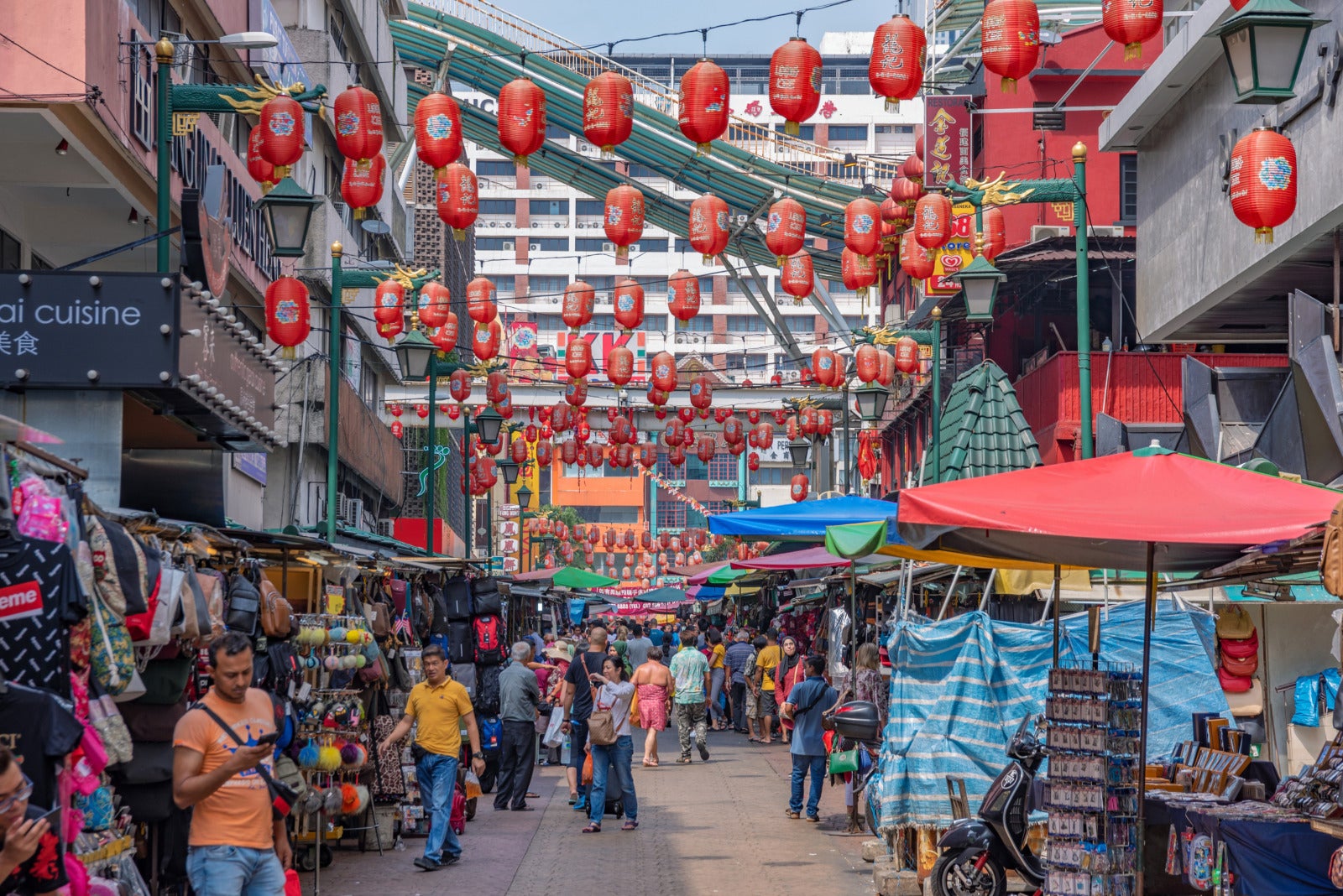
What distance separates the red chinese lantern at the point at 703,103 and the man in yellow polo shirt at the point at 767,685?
11859 mm

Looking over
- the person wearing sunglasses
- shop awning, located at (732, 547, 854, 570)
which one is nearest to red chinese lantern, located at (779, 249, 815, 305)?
shop awning, located at (732, 547, 854, 570)

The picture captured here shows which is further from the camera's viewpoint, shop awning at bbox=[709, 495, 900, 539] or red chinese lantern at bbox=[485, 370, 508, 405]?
red chinese lantern at bbox=[485, 370, 508, 405]

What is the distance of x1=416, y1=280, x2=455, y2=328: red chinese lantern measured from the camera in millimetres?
27484

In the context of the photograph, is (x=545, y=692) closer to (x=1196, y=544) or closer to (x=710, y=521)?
(x=710, y=521)

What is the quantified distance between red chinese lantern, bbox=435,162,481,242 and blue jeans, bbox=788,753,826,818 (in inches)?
307

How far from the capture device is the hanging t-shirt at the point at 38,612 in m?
6.59

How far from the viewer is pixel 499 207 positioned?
369ft

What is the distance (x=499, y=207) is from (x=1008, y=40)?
101m

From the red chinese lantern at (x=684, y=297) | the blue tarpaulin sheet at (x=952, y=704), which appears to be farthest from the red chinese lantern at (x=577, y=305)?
the blue tarpaulin sheet at (x=952, y=704)

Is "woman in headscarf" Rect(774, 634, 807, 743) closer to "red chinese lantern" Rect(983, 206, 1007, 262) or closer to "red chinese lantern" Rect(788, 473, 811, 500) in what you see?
"red chinese lantern" Rect(983, 206, 1007, 262)

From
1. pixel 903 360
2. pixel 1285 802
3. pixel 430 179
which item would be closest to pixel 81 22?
pixel 1285 802

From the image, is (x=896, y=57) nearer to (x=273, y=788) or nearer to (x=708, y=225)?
(x=708, y=225)

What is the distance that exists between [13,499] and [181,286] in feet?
18.4

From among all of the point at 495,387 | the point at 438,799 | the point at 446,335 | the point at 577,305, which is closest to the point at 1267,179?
the point at 438,799
